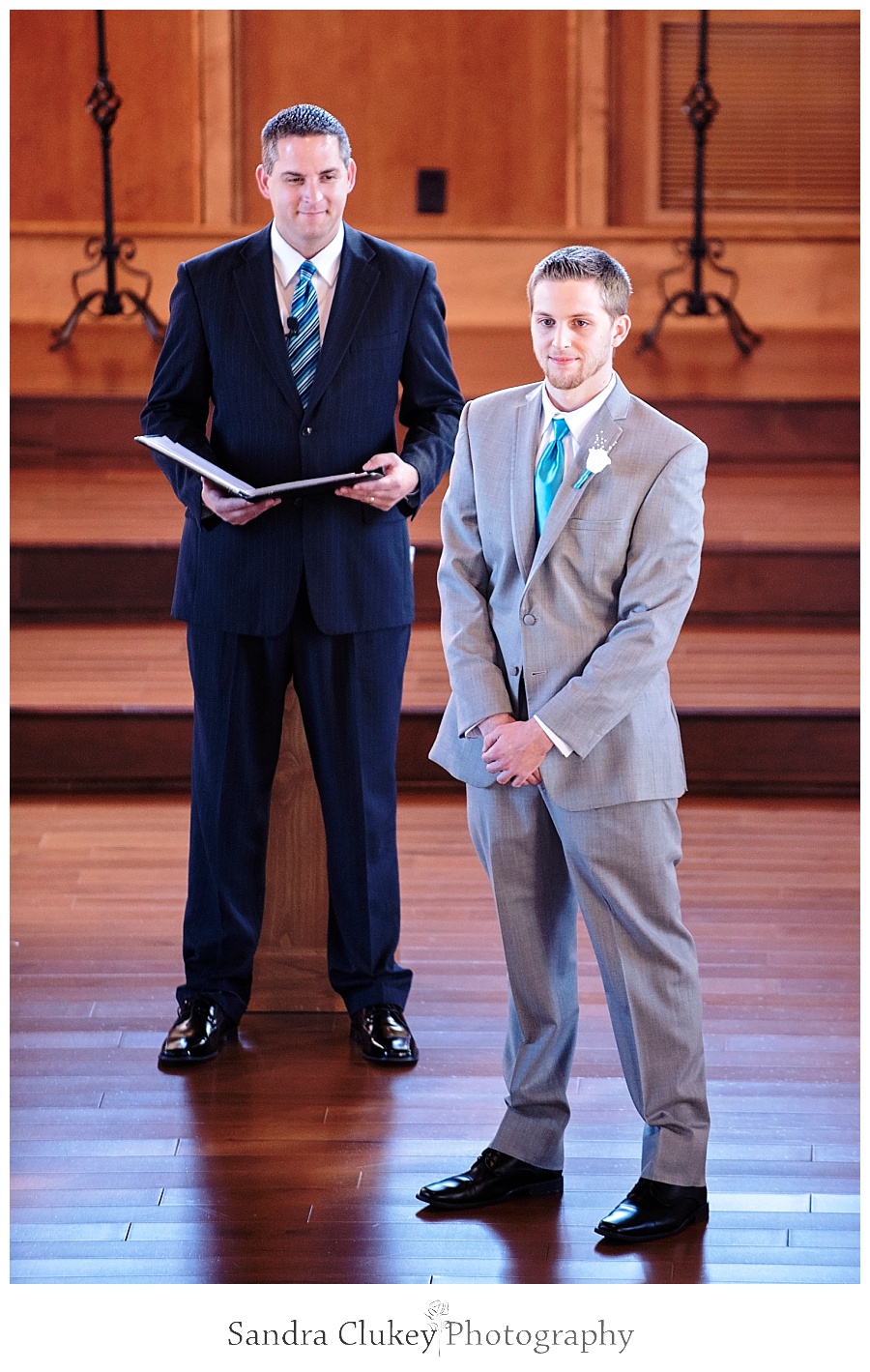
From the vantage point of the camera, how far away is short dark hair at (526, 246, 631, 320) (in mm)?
2102

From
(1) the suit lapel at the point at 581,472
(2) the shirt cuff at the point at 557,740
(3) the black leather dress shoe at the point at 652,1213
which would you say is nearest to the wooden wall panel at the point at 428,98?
(1) the suit lapel at the point at 581,472

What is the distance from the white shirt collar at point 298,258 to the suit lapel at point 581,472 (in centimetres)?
80

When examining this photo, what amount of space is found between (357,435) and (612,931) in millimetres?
997

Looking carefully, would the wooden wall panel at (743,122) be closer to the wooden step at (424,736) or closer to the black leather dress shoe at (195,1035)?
the wooden step at (424,736)

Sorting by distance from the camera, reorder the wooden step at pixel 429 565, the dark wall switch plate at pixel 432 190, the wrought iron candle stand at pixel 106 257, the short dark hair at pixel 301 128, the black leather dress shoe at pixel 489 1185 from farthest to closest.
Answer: the dark wall switch plate at pixel 432 190 → the wrought iron candle stand at pixel 106 257 → the wooden step at pixel 429 565 → the short dark hair at pixel 301 128 → the black leather dress shoe at pixel 489 1185

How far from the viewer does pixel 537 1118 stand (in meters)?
2.41

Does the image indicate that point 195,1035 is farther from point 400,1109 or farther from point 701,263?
point 701,263

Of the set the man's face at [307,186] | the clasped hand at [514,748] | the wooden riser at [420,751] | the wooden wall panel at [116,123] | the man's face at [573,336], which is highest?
the wooden wall panel at [116,123]

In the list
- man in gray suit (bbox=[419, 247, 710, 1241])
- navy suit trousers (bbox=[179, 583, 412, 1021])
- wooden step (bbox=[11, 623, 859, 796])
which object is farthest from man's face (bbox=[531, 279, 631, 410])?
wooden step (bbox=[11, 623, 859, 796])

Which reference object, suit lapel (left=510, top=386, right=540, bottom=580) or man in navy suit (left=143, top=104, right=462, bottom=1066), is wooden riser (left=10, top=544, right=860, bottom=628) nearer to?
man in navy suit (left=143, top=104, right=462, bottom=1066)

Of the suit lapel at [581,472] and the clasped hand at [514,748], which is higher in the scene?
the suit lapel at [581,472]

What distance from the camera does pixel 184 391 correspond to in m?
2.85

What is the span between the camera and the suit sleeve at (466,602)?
7.48ft

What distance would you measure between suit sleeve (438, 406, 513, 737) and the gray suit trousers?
0.14 meters
